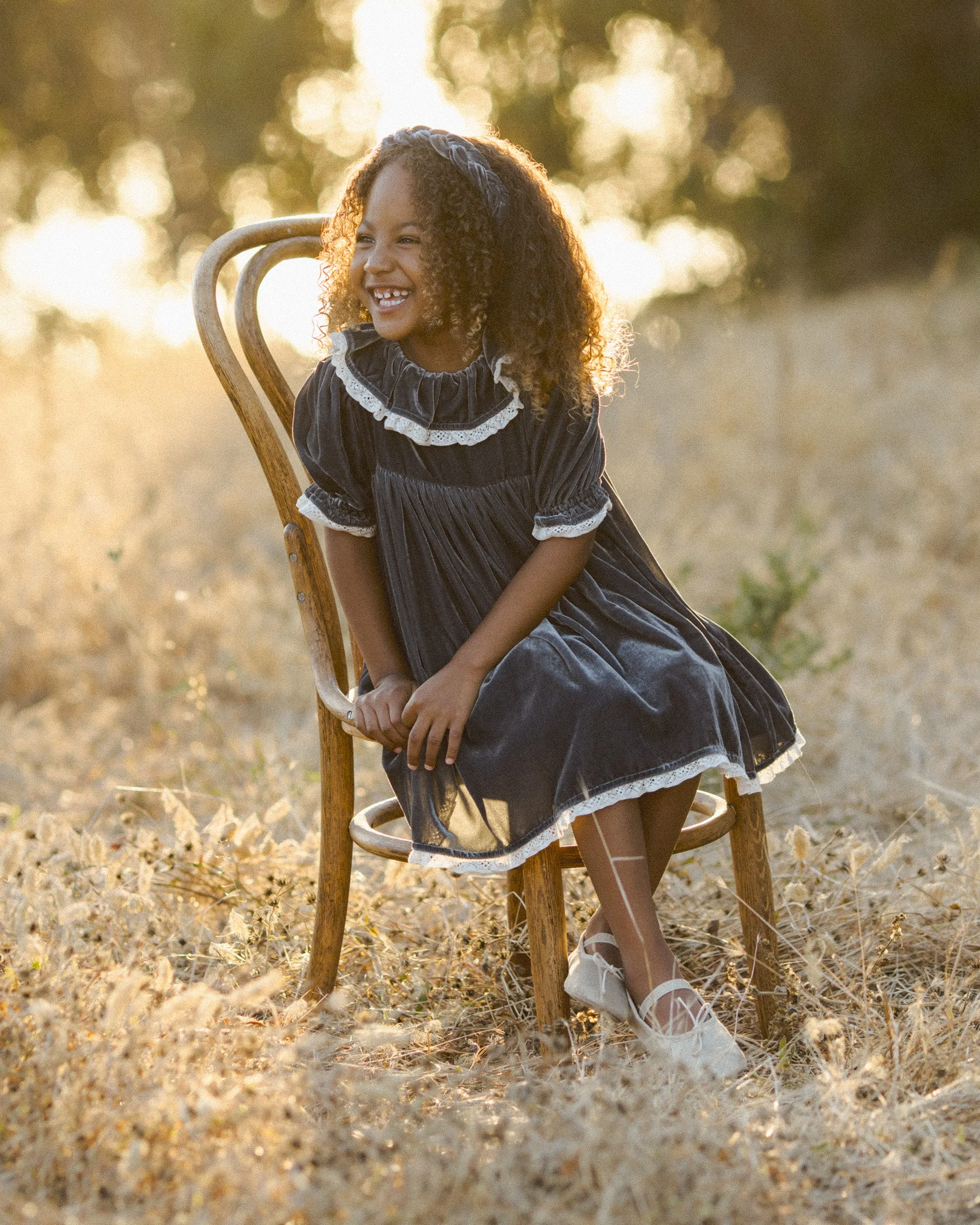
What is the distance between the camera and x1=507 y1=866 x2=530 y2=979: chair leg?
2205mm

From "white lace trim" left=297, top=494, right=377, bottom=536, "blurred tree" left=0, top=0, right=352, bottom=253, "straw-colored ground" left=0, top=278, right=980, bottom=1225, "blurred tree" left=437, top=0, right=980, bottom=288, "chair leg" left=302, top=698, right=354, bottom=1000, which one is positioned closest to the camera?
"straw-colored ground" left=0, top=278, right=980, bottom=1225

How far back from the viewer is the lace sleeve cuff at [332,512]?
6.46 feet

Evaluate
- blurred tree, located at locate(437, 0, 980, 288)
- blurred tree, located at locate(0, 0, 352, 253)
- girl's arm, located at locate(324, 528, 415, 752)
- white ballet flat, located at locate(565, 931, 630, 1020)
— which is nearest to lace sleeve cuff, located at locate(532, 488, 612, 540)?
girl's arm, located at locate(324, 528, 415, 752)

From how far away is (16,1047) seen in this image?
1627 millimetres

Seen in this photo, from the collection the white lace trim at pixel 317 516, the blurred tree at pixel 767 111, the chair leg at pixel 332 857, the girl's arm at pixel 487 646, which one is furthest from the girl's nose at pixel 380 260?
the blurred tree at pixel 767 111

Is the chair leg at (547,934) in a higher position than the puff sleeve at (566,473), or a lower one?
lower

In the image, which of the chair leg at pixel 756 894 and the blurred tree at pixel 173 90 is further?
the blurred tree at pixel 173 90

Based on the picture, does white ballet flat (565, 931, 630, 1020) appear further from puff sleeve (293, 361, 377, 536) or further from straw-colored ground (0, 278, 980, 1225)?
puff sleeve (293, 361, 377, 536)

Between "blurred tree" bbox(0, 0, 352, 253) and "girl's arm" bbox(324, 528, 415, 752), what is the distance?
10.3 m

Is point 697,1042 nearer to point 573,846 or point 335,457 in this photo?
point 573,846

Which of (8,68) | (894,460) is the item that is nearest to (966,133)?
(894,460)

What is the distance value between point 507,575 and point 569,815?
400 millimetres

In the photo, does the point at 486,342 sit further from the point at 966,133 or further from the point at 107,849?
the point at 966,133

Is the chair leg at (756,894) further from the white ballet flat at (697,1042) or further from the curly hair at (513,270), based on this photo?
the curly hair at (513,270)
